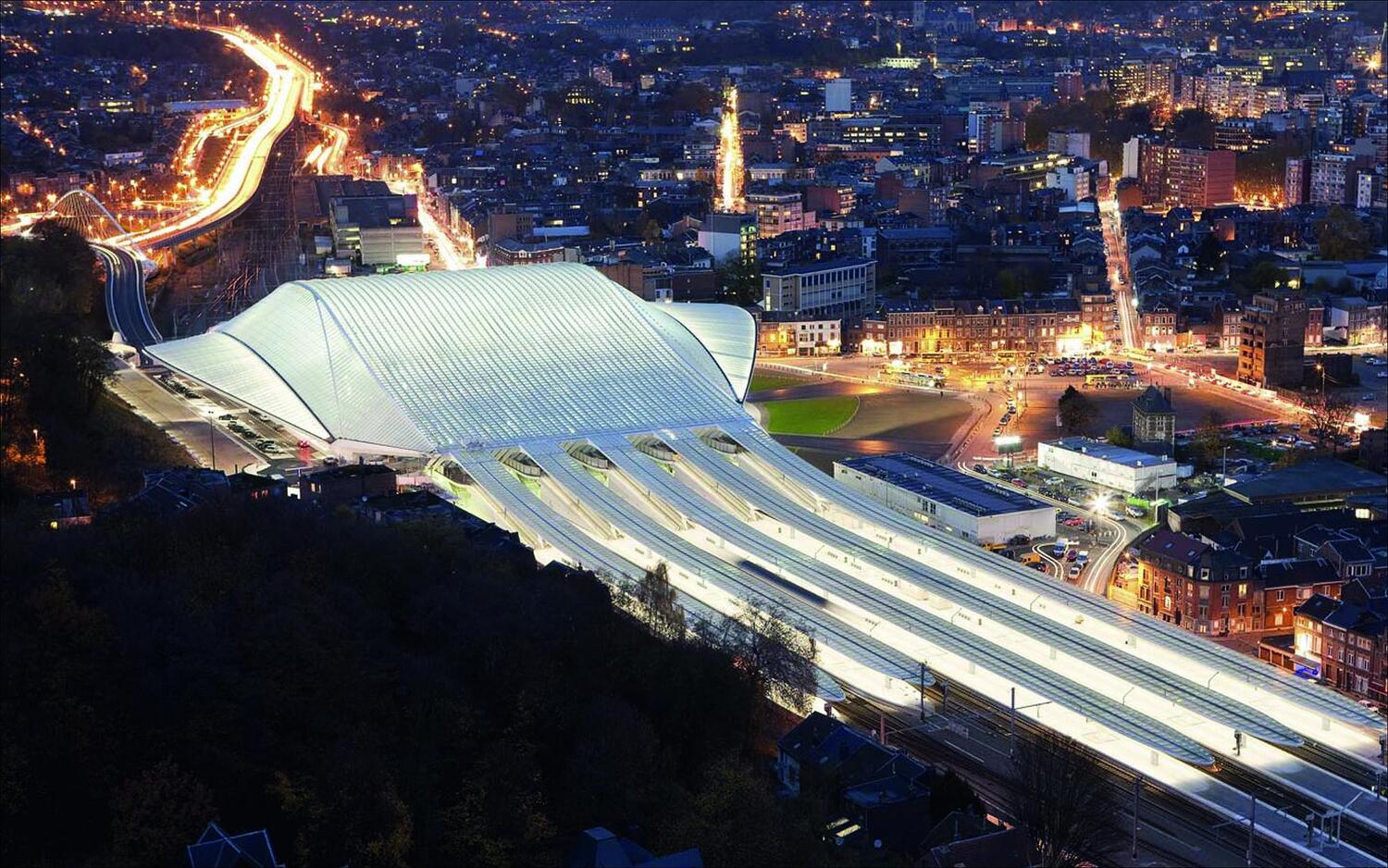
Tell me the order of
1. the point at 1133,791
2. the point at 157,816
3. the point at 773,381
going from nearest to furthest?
the point at 157,816 < the point at 1133,791 < the point at 773,381

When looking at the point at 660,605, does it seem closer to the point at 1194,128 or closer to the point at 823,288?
the point at 823,288

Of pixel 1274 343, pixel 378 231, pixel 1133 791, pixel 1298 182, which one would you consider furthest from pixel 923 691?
pixel 1298 182

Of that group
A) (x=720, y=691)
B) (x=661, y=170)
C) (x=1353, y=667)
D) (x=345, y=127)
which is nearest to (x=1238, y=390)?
(x=1353, y=667)

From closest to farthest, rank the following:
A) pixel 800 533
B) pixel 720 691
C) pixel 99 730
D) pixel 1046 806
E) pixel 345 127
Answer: pixel 99 730 < pixel 1046 806 < pixel 720 691 < pixel 800 533 < pixel 345 127

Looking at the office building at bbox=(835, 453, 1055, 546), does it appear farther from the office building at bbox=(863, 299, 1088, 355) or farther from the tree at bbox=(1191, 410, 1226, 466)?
the office building at bbox=(863, 299, 1088, 355)

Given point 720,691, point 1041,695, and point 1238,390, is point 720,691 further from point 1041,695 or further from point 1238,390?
point 1238,390

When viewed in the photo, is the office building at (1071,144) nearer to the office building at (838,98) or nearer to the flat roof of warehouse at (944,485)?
the office building at (838,98)

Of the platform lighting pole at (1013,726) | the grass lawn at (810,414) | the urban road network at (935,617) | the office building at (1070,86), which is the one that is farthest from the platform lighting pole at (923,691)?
the office building at (1070,86)
